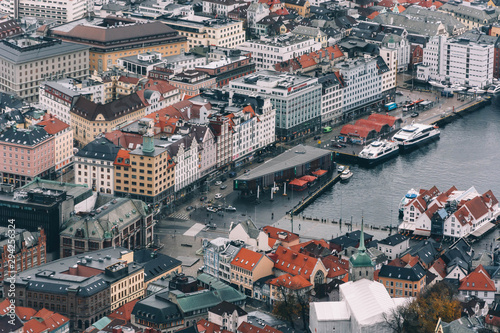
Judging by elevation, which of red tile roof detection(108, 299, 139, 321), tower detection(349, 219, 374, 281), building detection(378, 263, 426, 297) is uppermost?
tower detection(349, 219, 374, 281)

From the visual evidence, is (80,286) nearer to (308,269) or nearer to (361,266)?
(308,269)

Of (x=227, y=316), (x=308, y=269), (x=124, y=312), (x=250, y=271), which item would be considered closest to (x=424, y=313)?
(x=308, y=269)

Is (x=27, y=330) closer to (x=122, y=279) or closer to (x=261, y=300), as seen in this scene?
(x=122, y=279)

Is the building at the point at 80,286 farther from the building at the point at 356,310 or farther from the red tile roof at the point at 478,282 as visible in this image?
the red tile roof at the point at 478,282

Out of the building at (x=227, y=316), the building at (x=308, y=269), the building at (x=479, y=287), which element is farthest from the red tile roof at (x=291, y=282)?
the building at (x=479, y=287)

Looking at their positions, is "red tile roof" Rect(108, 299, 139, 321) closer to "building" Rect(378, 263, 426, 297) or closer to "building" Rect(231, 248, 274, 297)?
"building" Rect(231, 248, 274, 297)

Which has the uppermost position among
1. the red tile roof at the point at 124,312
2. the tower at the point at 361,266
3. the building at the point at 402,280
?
the tower at the point at 361,266

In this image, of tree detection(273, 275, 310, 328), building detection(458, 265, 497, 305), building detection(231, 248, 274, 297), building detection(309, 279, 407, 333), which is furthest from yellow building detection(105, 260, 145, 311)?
building detection(458, 265, 497, 305)
